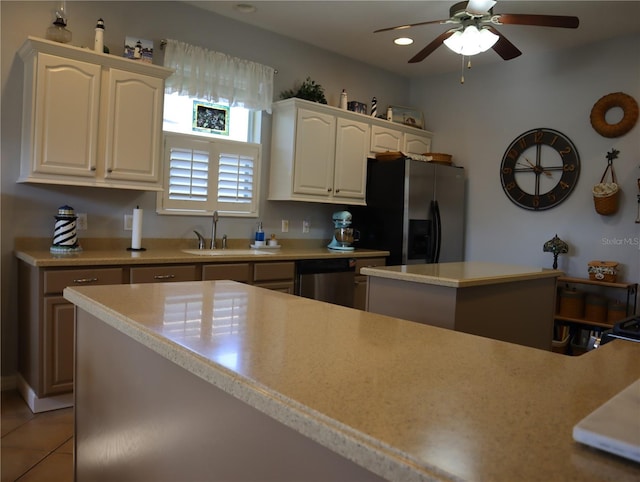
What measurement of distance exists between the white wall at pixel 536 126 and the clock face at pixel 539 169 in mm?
68

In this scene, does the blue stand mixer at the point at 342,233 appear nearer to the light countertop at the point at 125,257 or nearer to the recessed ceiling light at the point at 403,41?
the light countertop at the point at 125,257

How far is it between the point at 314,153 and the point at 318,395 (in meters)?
3.70

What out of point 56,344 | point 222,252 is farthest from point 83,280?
point 222,252

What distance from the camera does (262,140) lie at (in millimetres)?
4332

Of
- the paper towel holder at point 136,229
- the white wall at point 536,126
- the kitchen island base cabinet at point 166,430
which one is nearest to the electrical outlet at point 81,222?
the paper towel holder at point 136,229

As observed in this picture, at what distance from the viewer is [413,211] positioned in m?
4.52

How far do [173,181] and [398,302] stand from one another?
2.12 metres

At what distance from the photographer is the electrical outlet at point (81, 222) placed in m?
3.35

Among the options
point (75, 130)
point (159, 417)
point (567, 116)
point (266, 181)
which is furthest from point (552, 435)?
point (567, 116)

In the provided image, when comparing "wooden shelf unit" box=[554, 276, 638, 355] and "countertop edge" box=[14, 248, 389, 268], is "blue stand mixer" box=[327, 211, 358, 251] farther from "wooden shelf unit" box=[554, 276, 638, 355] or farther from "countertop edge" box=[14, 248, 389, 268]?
"wooden shelf unit" box=[554, 276, 638, 355]

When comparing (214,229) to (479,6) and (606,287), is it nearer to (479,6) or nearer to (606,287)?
(479,6)

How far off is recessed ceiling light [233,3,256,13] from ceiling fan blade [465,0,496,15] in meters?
1.75

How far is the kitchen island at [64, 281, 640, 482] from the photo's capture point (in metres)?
0.63

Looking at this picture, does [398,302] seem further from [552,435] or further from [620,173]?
[620,173]
